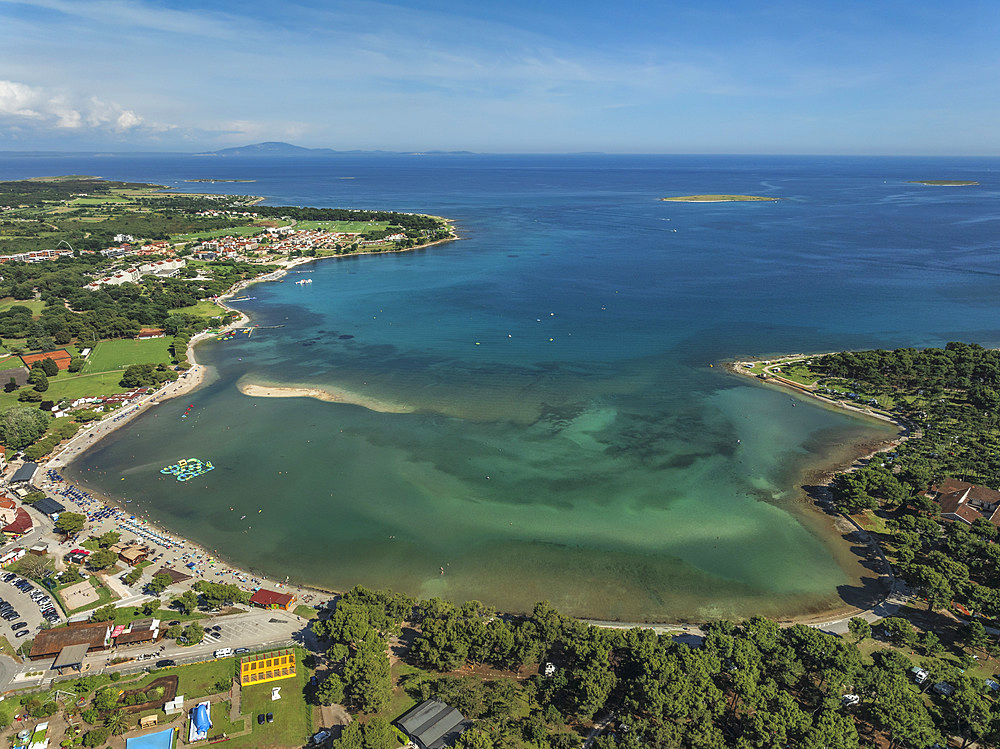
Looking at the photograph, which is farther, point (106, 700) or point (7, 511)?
point (7, 511)

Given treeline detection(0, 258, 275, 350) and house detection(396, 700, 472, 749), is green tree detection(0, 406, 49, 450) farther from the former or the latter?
house detection(396, 700, 472, 749)

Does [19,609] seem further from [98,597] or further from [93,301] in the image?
[93,301]

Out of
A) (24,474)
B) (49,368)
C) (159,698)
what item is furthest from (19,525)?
(49,368)

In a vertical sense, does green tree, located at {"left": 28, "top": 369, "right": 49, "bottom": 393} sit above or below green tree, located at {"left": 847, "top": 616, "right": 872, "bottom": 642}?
above

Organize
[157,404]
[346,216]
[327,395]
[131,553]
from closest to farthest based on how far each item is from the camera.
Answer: [131,553] < [157,404] < [327,395] < [346,216]

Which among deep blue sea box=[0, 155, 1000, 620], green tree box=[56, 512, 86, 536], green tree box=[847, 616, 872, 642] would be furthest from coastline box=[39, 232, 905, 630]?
green tree box=[56, 512, 86, 536]

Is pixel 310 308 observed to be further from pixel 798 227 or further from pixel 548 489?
pixel 798 227

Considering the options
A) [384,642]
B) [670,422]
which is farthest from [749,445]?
[384,642]
